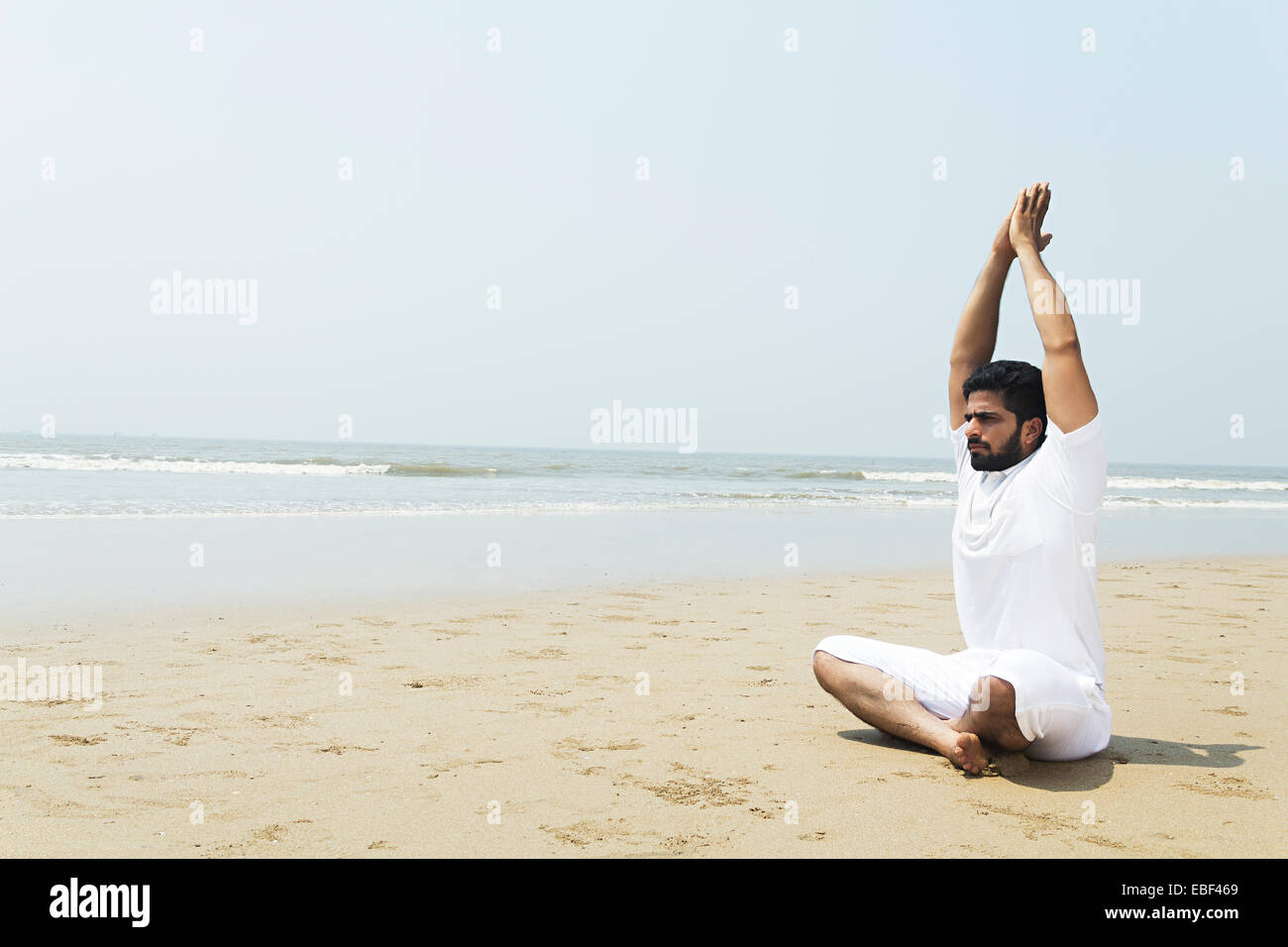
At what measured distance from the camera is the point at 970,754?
11.8 feet

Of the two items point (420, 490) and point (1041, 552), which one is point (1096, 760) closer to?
point (1041, 552)

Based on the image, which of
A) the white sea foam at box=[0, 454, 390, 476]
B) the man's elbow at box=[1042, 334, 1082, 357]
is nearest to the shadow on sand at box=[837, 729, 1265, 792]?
the man's elbow at box=[1042, 334, 1082, 357]

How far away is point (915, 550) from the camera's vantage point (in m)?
13.1

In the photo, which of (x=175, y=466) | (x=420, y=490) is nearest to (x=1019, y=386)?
(x=420, y=490)

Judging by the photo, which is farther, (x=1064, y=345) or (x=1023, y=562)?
(x=1023, y=562)

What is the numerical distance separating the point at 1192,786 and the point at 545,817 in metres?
2.31

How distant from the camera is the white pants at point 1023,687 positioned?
3418 millimetres

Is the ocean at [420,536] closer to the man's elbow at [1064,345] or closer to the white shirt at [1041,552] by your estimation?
the white shirt at [1041,552]

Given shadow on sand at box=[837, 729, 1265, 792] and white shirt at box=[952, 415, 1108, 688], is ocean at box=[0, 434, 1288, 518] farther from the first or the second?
white shirt at box=[952, 415, 1108, 688]

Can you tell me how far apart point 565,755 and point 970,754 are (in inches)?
60.3

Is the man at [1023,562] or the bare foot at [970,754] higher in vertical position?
the man at [1023,562]

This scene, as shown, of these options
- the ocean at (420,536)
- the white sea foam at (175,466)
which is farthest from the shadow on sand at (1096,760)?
the white sea foam at (175,466)
